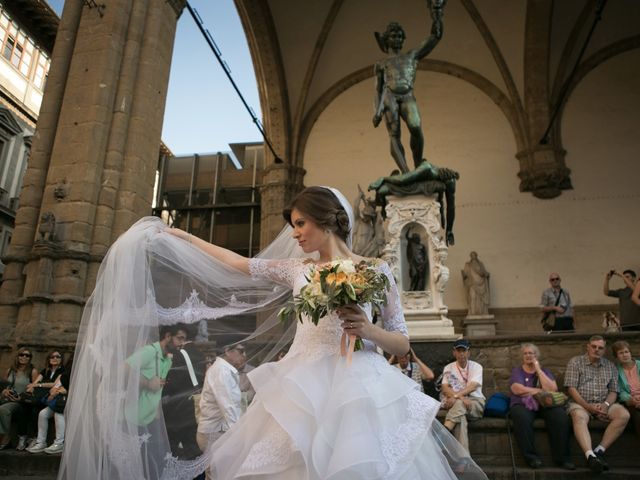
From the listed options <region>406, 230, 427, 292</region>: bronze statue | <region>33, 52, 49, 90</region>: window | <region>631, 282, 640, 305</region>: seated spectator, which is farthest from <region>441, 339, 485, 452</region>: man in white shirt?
<region>33, 52, 49, 90</region>: window

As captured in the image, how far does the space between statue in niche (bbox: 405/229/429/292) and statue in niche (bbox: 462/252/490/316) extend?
7.73m

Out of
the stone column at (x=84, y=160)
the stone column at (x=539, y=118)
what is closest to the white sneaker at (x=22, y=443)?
the stone column at (x=84, y=160)

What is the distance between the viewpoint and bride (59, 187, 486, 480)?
1.46 m

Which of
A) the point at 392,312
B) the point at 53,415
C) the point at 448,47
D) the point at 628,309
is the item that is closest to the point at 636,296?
the point at 628,309

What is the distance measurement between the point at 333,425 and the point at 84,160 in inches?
231

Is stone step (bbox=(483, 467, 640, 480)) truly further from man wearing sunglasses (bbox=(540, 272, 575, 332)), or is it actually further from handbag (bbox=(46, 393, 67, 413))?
man wearing sunglasses (bbox=(540, 272, 575, 332))

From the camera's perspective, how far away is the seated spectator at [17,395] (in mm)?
4279

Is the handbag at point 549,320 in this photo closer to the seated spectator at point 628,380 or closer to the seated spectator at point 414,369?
the seated spectator at point 628,380

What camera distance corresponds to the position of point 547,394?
369 cm

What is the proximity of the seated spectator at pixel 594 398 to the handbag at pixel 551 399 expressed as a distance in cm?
9

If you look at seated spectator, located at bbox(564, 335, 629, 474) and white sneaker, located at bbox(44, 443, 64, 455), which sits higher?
seated spectator, located at bbox(564, 335, 629, 474)

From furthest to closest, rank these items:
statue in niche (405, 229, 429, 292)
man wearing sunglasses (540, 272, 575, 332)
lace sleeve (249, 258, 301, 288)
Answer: man wearing sunglasses (540, 272, 575, 332) → statue in niche (405, 229, 429, 292) → lace sleeve (249, 258, 301, 288)

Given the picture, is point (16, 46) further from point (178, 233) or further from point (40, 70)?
point (178, 233)

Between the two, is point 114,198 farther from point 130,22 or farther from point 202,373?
point 202,373
